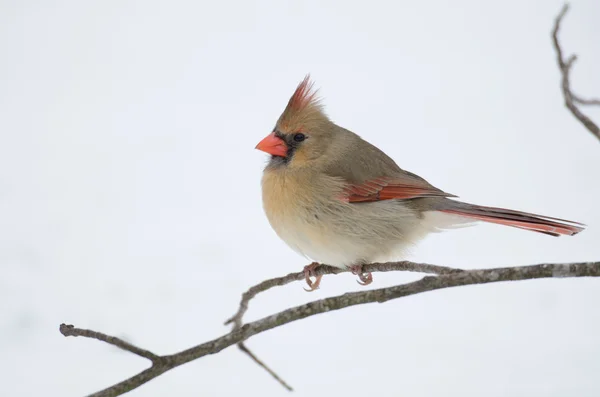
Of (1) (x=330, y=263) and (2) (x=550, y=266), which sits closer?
(2) (x=550, y=266)

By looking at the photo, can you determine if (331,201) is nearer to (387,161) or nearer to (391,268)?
(387,161)

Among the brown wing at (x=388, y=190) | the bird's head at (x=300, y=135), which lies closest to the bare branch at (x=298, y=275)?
the brown wing at (x=388, y=190)

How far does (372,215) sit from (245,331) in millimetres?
952

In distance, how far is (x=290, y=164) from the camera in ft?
7.77

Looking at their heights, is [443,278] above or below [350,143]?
below

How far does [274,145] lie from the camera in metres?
2.33

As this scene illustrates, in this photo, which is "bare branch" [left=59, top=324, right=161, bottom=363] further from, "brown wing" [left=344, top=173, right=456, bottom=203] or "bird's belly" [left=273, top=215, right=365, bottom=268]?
"brown wing" [left=344, top=173, right=456, bottom=203]

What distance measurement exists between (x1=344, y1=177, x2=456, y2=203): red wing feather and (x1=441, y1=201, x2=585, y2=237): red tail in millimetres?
140

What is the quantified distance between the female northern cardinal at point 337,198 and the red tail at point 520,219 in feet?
0.04

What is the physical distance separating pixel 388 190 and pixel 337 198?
0.21 meters

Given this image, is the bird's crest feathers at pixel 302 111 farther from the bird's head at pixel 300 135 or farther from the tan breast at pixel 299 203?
the tan breast at pixel 299 203

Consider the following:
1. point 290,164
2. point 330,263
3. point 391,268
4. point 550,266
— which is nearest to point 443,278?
point 550,266

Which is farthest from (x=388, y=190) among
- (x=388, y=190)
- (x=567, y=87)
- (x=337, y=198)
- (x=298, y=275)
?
(x=567, y=87)

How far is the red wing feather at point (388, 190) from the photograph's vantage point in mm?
2326
